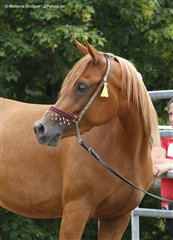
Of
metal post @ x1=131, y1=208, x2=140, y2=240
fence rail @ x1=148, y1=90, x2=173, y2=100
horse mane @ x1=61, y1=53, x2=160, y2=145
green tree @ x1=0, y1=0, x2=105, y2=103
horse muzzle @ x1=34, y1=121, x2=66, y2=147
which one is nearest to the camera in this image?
horse muzzle @ x1=34, y1=121, x2=66, y2=147

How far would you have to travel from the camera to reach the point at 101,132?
14.8 feet

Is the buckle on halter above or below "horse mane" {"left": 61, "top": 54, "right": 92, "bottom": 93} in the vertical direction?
below

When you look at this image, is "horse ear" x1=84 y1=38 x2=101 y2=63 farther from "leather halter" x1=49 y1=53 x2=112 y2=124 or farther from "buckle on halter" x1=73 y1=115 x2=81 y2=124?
"buckle on halter" x1=73 y1=115 x2=81 y2=124

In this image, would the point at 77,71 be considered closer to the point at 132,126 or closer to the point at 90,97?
the point at 90,97

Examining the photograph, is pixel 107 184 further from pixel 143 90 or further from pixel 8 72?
pixel 8 72

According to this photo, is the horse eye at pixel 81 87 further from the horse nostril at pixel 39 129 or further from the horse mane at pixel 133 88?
the horse nostril at pixel 39 129

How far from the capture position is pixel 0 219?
8016 mm

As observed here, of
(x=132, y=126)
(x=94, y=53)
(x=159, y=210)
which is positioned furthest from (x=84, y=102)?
(x=159, y=210)

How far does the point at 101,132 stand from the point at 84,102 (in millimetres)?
397

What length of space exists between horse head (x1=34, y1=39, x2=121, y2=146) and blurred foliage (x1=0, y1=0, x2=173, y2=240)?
306cm

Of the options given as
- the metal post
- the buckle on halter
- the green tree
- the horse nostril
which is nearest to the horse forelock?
the buckle on halter

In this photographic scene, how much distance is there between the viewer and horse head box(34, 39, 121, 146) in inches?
164

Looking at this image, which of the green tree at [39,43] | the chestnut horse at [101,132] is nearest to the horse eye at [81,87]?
the chestnut horse at [101,132]

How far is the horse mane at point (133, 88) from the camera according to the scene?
424cm
